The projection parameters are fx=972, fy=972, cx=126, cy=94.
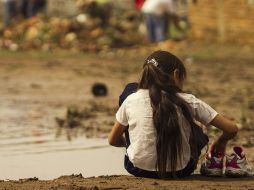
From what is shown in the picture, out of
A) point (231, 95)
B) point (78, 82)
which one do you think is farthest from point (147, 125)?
point (78, 82)

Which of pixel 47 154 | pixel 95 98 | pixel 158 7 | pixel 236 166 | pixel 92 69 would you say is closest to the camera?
pixel 236 166

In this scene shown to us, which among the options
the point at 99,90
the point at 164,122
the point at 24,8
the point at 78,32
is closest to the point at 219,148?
the point at 164,122

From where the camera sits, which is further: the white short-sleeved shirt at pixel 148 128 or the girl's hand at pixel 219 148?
the girl's hand at pixel 219 148

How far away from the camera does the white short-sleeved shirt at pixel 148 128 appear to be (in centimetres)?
659

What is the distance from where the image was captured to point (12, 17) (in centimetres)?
2745

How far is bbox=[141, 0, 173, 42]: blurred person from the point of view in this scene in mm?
22109

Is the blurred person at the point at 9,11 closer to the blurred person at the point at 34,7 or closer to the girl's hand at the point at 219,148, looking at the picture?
the blurred person at the point at 34,7

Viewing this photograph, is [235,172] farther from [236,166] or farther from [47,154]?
[47,154]

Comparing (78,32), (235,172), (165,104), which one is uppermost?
(165,104)

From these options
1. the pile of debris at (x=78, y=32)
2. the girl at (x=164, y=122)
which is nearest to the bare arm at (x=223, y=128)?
the girl at (x=164, y=122)

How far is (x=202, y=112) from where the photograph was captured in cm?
661

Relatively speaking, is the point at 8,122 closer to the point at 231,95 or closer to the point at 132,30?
the point at 231,95

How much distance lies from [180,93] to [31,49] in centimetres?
1618

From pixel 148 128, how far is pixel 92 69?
37.4 feet
